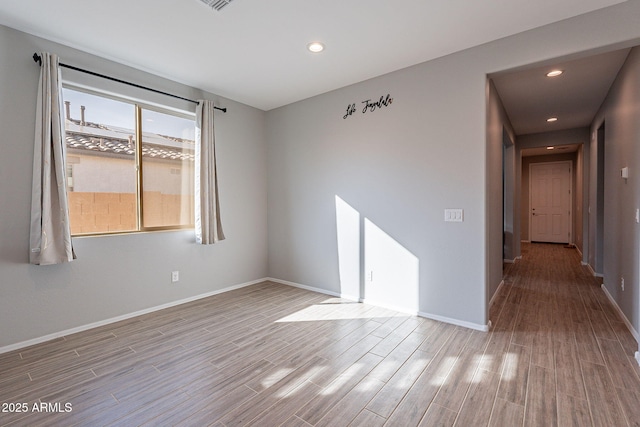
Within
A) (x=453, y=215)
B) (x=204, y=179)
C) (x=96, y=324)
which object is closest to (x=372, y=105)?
(x=453, y=215)

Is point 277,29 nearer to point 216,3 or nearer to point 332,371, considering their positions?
point 216,3

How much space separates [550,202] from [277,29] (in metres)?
9.40

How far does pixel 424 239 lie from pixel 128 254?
325cm

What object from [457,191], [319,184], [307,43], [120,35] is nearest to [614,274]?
[457,191]

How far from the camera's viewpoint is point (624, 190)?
119 inches

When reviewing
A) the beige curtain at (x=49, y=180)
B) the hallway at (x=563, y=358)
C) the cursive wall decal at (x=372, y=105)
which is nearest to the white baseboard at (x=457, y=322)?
the hallway at (x=563, y=358)

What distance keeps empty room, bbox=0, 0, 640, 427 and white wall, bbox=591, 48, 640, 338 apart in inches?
2.1

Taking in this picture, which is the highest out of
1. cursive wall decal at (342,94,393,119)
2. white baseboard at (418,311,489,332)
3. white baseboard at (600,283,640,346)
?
cursive wall decal at (342,94,393,119)

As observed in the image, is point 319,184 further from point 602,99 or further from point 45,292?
point 602,99

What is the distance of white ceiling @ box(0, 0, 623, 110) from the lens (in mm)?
2281

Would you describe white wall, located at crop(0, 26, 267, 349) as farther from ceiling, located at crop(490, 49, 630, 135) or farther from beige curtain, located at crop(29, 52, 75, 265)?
ceiling, located at crop(490, 49, 630, 135)

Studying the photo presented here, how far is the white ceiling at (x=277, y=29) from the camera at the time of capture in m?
A: 2.28

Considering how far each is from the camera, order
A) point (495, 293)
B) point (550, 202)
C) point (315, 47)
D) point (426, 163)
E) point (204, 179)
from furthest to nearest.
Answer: point (550, 202) → point (495, 293) → point (204, 179) → point (426, 163) → point (315, 47)

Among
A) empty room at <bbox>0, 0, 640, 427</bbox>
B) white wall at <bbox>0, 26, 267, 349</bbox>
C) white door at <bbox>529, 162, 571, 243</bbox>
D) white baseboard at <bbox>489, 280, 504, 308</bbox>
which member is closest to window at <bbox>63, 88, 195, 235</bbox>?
empty room at <bbox>0, 0, 640, 427</bbox>
